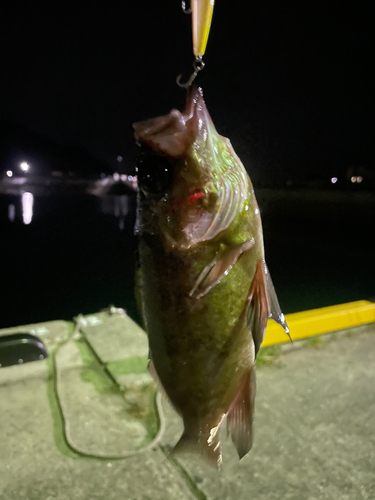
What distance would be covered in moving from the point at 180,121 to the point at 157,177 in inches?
6.7

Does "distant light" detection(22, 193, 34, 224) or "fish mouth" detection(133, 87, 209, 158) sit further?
"distant light" detection(22, 193, 34, 224)

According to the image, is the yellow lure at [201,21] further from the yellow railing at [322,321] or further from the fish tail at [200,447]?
the yellow railing at [322,321]

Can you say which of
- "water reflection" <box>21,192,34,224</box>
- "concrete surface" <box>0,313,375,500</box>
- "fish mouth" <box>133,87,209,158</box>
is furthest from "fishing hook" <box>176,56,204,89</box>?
"water reflection" <box>21,192,34,224</box>

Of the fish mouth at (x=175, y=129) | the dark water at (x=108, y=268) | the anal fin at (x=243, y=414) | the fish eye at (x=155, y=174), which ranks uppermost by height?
the fish mouth at (x=175, y=129)

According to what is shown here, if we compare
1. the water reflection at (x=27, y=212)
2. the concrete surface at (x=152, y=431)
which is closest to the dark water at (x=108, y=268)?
the concrete surface at (x=152, y=431)

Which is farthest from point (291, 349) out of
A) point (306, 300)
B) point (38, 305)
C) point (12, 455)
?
point (38, 305)

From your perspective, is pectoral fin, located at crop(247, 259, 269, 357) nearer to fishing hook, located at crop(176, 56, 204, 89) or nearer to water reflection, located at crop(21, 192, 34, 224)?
fishing hook, located at crop(176, 56, 204, 89)

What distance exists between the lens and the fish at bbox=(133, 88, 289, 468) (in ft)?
3.84

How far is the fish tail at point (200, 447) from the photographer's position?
4.43 feet

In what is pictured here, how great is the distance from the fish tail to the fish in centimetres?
5

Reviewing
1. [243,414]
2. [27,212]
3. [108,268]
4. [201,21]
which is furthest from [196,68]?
[27,212]

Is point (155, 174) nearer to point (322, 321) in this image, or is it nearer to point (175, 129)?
point (175, 129)

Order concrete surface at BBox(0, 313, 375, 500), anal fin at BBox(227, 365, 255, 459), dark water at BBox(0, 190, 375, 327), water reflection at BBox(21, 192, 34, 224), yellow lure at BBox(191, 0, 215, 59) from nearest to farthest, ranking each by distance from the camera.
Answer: yellow lure at BBox(191, 0, 215, 59)
anal fin at BBox(227, 365, 255, 459)
concrete surface at BBox(0, 313, 375, 500)
dark water at BBox(0, 190, 375, 327)
water reflection at BBox(21, 192, 34, 224)

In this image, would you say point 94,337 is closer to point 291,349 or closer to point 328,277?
point 291,349
